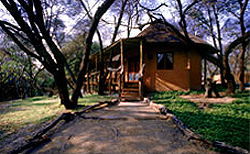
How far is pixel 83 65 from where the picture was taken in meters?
6.13

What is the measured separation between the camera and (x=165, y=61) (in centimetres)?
1048

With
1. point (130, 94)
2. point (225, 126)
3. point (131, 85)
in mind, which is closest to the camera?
point (225, 126)

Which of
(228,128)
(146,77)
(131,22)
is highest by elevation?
(131,22)

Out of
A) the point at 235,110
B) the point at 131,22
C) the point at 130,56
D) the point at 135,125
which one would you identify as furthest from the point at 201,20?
the point at 135,125

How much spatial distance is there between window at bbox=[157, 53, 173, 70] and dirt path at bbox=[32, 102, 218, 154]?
7.10 m

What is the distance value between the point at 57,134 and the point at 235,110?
599 cm

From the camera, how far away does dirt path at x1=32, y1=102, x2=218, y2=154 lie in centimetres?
238

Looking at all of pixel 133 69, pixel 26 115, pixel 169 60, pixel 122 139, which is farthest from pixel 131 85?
pixel 122 139

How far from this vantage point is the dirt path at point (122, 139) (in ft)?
7.82

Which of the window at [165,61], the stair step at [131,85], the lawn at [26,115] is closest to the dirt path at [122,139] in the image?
the lawn at [26,115]

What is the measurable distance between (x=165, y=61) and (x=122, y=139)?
8630 millimetres

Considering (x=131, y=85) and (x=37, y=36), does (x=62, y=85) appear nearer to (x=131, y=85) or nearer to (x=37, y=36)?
(x=37, y=36)

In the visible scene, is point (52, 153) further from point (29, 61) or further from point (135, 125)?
point (29, 61)

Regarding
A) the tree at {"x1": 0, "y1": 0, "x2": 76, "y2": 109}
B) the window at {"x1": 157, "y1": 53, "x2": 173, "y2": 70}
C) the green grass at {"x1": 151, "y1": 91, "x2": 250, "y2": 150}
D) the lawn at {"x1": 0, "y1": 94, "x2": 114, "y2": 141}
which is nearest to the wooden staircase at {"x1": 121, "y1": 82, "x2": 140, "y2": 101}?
the lawn at {"x1": 0, "y1": 94, "x2": 114, "y2": 141}
